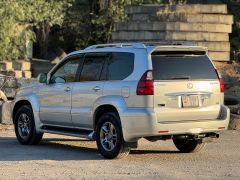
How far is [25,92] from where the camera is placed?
1283 centimetres

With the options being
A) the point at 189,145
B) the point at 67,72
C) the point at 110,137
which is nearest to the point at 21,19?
the point at 67,72

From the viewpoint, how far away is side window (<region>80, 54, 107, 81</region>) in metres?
11.3

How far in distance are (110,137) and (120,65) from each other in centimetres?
116

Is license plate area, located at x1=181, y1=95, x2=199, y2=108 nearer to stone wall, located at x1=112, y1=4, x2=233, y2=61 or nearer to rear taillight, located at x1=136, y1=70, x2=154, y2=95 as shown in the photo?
rear taillight, located at x1=136, y1=70, x2=154, y2=95

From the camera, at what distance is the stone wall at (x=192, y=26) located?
2084cm

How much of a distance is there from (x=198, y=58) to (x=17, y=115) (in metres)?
3.95

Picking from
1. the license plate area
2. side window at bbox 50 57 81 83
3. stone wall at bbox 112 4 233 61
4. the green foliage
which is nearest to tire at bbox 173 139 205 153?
the license plate area

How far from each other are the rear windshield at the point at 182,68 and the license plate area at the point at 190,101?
0.98ft

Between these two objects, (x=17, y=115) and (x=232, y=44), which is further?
(x=232, y=44)

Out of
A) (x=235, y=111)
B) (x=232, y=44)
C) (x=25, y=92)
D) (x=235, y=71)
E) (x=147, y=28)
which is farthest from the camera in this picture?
(x=232, y=44)

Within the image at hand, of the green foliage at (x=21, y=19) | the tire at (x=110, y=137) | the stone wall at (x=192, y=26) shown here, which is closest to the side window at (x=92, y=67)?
the tire at (x=110, y=137)

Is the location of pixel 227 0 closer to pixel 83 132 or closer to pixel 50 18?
pixel 50 18

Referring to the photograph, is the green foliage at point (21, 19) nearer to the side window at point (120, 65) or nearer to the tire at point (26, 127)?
the tire at point (26, 127)

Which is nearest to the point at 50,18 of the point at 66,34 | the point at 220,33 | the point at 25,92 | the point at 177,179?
the point at 66,34
